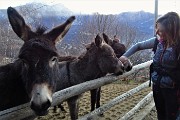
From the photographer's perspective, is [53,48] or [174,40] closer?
[53,48]

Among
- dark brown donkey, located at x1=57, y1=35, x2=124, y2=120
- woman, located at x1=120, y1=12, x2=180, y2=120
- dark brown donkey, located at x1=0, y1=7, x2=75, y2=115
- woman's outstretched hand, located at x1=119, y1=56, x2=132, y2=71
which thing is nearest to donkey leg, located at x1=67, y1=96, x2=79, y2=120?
dark brown donkey, located at x1=57, y1=35, x2=124, y2=120

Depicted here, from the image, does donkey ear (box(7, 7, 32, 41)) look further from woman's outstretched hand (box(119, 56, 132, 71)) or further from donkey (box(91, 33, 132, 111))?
donkey (box(91, 33, 132, 111))

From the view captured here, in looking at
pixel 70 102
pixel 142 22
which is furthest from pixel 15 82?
pixel 142 22

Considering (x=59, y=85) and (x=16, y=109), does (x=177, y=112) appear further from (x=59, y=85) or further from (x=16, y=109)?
(x=59, y=85)

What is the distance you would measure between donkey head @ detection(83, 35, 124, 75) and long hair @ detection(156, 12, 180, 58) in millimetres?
1921

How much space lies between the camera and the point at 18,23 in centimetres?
317

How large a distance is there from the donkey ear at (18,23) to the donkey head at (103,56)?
2.57m

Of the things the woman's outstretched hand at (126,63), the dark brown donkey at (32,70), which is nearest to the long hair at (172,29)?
the dark brown donkey at (32,70)

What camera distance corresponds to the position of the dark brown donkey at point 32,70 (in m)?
2.76

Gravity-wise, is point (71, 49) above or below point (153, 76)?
below

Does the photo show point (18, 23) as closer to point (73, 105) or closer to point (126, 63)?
point (126, 63)

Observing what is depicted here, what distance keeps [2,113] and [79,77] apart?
142 inches

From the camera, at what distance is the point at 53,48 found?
3199 millimetres

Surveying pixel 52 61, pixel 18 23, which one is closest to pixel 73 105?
pixel 52 61
